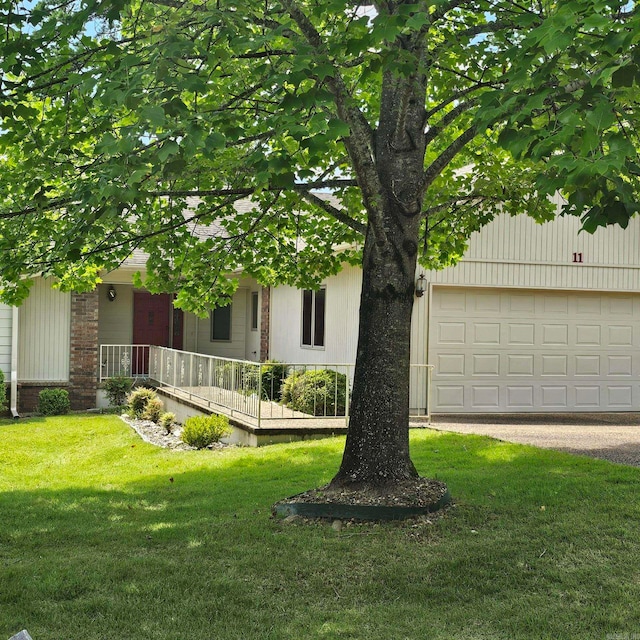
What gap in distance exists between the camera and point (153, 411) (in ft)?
51.2

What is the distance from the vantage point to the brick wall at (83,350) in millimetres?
→ 17391

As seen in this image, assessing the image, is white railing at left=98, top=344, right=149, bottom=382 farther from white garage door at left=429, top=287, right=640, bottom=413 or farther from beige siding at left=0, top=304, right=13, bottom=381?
white garage door at left=429, top=287, right=640, bottom=413

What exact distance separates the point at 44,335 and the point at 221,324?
16.6 ft

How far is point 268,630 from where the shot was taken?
4.61 m

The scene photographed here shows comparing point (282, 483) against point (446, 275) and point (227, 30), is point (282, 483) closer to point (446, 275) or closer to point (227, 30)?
point (227, 30)

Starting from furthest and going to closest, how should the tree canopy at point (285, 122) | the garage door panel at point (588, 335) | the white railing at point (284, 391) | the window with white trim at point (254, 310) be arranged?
the window with white trim at point (254, 310) < the garage door panel at point (588, 335) < the white railing at point (284, 391) < the tree canopy at point (285, 122)

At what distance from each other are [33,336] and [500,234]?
10.2 m

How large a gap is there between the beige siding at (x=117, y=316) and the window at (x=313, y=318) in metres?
5.37

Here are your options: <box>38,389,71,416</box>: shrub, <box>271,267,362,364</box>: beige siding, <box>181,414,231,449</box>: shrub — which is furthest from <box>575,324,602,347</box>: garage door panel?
<box>38,389,71,416</box>: shrub

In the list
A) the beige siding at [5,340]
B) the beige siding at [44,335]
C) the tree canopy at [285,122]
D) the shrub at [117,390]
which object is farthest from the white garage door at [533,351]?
the beige siding at [5,340]

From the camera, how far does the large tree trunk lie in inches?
277

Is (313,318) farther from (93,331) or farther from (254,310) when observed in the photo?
(93,331)

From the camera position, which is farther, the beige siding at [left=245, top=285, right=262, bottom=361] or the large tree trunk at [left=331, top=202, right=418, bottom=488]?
the beige siding at [left=245, top=285, right=262, bottom=361]

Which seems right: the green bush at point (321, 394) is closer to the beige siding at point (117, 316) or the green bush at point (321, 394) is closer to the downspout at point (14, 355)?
the downspout at point (14, 355)
